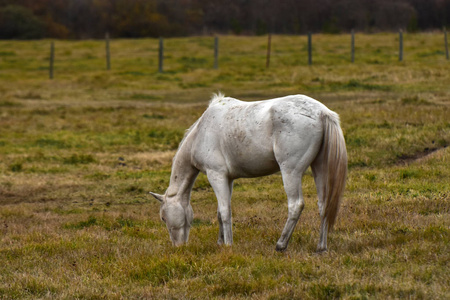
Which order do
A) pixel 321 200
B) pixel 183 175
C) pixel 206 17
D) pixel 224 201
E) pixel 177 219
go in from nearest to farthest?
1. pixel 321 200
2. pixel 224 201
3. pixel 177 219
4. pixel 183 175
5. pixel 206 17

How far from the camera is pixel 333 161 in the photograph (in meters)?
5.96

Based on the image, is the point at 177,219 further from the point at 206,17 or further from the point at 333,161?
the point at 206,17

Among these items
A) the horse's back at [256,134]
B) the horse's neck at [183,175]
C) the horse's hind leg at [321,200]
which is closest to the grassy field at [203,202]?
the horse's hind leg at [321,200]

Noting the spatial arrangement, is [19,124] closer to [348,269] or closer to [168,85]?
[168,85]

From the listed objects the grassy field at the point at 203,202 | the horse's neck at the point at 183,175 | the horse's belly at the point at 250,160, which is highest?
the horse's belly at the point at 250,160

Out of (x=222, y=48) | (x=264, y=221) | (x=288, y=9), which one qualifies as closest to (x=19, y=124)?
(x=264, y=221)

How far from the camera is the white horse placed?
19.8ft

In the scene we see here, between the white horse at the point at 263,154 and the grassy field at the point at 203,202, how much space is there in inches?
17.6

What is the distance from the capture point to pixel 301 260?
18.7 ft

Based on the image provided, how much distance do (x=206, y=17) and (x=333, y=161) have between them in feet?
249

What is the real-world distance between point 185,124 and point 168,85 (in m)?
11.2

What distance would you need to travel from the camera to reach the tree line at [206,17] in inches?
2650

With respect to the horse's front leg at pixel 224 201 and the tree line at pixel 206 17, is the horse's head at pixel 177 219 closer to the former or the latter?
the horse's front leg at pixel 224 201

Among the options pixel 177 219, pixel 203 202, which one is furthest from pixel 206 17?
pixel 177 219
